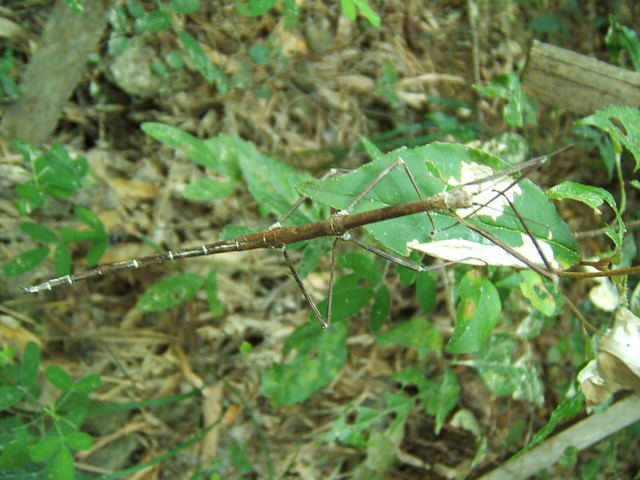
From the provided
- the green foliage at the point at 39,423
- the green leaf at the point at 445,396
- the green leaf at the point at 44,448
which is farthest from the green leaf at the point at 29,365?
the green leaf at the point at 445,396

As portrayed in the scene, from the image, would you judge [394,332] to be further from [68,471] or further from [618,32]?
[618,32]

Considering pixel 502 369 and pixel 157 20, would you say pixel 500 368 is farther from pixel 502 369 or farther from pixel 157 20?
pixel 157 20

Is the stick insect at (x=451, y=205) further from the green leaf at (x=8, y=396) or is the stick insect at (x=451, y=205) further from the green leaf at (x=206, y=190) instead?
the green leaf at (x=8, y=396)

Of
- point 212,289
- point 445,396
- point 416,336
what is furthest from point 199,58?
point 445,396

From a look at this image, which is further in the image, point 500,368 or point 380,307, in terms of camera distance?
point 500,368

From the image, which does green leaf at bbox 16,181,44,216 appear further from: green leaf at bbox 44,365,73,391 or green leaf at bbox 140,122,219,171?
green leaf at bbox 44,365,73,391

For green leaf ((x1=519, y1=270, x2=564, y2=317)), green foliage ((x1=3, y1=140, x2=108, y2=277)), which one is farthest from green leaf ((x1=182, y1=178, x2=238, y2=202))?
green leaf ((x1=519, y1=270, x2=564, y2=317))
